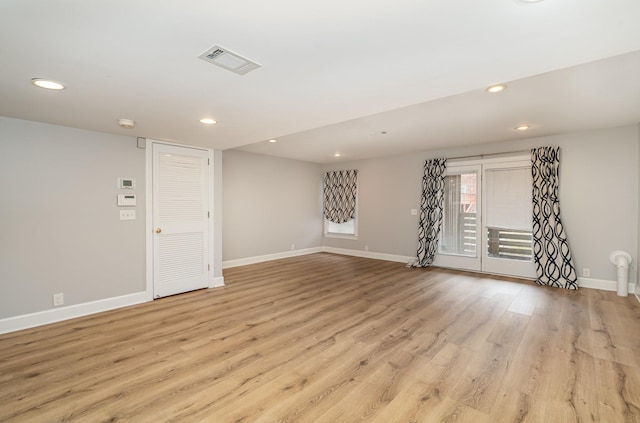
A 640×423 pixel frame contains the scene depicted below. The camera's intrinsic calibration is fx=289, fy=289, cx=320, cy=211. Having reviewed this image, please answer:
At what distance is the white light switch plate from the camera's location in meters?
3.95

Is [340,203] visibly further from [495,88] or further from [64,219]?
[64,219]

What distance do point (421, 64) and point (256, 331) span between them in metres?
2.91

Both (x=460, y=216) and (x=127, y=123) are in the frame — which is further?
(x=460, y=216)

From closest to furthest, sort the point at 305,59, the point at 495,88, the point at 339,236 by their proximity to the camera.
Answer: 1. the point at 305,59
2. the point at 495,88
3. the point at 339,236

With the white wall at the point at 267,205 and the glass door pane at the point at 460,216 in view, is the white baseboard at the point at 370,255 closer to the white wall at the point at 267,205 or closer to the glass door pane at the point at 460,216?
the white wall at the point at 267,205

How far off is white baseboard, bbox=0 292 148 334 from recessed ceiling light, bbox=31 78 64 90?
260 cm

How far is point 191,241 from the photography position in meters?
4.64

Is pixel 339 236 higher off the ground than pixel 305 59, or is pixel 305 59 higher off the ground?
pixel 305 59

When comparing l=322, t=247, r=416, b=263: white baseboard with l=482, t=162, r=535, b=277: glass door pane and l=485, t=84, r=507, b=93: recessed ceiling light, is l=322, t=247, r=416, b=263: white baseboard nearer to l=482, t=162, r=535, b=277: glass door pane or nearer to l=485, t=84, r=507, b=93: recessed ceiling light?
l=482, t=162, r=535, b=277: glass door pane

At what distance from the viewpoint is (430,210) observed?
6.21 metres

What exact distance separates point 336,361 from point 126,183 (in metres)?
3.57

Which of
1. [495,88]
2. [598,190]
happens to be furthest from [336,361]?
[598,190]

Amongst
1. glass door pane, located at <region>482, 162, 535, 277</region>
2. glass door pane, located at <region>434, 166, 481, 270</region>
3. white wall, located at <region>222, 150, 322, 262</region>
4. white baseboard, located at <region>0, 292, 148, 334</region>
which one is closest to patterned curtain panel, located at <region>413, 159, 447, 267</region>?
glass door pane, located at <region>434, 166, 481, 270</region>

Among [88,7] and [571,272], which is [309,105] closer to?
[88,7]
